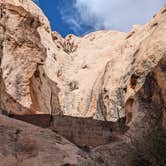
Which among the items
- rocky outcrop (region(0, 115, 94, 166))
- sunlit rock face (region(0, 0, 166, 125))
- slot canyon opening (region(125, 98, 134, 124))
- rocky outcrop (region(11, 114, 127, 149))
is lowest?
rocky outcrop (region(0, 115, 94, 166))

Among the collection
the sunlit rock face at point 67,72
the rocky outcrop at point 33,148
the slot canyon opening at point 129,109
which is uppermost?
the sunlit rock face at point 67,72

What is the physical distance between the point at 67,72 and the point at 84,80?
2.12 metres

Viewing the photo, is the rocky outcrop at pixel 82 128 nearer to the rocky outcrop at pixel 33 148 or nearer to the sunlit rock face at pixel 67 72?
the sunlit rock face at pixel 67 72

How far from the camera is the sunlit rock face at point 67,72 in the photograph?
22078mm

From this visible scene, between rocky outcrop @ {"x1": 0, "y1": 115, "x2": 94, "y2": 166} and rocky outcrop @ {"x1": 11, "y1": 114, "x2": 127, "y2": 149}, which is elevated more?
rocky outcrop @ {"x1": 11, "y1": 114, "x2": 127, "y2": 149}

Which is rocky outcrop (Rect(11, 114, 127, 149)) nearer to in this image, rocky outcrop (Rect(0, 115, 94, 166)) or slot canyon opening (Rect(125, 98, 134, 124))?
slot canyon opening (Rect(125, 98, 134, 124))

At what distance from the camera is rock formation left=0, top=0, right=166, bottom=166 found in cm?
1141

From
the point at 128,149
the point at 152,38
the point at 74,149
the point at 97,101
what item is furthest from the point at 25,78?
the point at 74,149

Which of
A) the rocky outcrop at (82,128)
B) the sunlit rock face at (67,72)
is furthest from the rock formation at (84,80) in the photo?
the rocky outcrop at (82,128)

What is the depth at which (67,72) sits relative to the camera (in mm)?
37469

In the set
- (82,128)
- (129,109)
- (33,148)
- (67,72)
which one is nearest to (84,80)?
(67,72)

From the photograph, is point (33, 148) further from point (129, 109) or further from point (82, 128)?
point (129, 109)

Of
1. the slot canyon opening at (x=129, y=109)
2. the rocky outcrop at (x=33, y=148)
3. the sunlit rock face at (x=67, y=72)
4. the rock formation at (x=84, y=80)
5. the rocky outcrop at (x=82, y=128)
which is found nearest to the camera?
the rocky outcrop at (x=33, y=148)

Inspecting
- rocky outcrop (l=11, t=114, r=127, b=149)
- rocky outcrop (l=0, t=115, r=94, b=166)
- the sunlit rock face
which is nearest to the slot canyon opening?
the sunlit rock face
